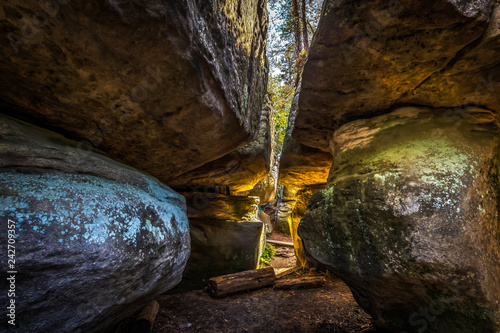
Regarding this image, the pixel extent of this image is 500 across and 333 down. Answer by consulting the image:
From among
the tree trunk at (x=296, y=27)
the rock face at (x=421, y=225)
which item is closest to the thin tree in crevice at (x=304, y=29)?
the tree trunk at (x=296, y=27)

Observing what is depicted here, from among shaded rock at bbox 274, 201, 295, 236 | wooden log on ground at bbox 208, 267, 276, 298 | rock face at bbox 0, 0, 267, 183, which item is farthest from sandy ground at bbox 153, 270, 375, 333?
shaded rock at bbox 274, 201, 295, 236

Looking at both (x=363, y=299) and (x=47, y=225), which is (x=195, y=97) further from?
(x=363, y=299)

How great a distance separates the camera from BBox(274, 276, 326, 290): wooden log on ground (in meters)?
4.17

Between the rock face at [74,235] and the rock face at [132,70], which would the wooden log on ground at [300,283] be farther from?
the rock face at [132,70]

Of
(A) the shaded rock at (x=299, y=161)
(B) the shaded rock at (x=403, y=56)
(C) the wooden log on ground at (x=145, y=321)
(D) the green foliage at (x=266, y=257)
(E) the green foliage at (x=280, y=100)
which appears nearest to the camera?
(B) the shaded rock at (x=403, y=56)

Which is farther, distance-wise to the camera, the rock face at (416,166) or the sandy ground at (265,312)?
the sandy ground at (265,312)

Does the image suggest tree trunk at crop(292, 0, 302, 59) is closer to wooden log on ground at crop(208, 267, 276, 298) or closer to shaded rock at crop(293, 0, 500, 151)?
shaded rock at crop(293, 0, 500, 151)

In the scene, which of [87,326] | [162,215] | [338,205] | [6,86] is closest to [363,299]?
[338,205]

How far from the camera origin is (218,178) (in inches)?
187

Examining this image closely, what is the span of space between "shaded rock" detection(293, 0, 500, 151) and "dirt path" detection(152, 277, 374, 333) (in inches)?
111

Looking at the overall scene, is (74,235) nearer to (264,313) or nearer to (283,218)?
(264,313)

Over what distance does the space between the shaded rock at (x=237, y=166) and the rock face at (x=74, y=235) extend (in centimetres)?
226

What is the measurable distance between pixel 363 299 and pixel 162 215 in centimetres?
224

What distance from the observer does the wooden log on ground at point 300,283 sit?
417cm
